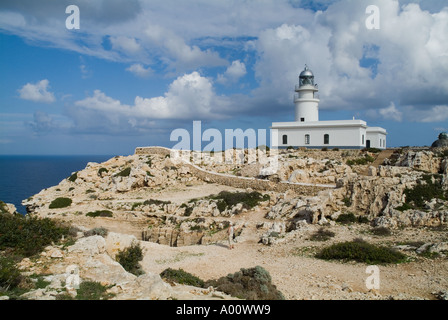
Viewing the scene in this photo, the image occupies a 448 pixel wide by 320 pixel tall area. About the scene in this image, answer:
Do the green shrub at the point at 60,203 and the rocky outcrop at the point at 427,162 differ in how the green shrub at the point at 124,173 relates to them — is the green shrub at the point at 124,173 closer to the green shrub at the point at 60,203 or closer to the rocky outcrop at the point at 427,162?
the green shrub at the point at 60,203

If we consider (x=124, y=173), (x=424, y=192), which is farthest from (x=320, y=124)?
(x=124, y=173)

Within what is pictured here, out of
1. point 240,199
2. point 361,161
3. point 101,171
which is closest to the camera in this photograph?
point 240,199

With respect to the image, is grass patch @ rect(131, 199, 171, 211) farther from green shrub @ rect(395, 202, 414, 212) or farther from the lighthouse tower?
the lighthouse tower

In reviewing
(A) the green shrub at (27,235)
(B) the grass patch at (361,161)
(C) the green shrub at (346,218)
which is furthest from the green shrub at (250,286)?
(B) the grass patch at (361,161)

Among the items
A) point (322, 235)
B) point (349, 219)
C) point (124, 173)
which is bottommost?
point (322, 235)

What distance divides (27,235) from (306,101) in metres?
34.9

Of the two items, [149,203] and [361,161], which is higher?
[361,161]

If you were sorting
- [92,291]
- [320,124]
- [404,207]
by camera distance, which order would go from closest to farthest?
[92,291], [404,207], [320,124]

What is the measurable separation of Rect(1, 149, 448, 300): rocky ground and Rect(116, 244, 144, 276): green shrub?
11.6 inches

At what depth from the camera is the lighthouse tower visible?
1533 inches

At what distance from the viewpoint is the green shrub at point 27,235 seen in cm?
864

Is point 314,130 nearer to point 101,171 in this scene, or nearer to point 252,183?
point 252,183

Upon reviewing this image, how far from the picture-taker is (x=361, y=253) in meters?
10.5

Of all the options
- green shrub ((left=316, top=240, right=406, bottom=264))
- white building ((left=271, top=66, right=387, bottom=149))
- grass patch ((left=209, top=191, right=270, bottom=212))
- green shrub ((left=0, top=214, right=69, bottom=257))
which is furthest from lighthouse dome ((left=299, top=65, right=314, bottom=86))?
green shrub ((left=0, top=214, right=69, bottom=257))
